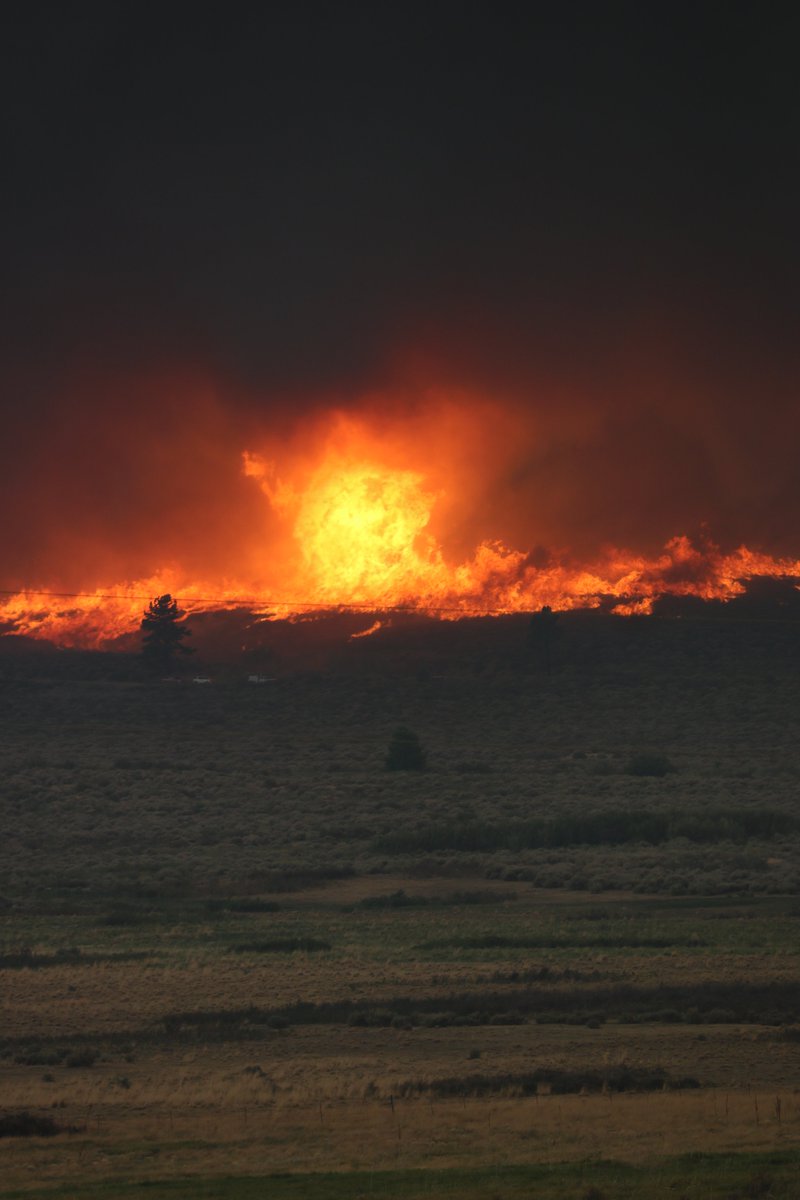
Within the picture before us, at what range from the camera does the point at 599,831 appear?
261 ft

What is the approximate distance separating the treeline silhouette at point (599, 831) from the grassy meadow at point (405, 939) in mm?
255

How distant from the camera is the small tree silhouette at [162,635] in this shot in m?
147

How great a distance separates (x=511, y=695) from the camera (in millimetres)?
132125

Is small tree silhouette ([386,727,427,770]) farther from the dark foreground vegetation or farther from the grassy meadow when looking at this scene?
the grassy meadow

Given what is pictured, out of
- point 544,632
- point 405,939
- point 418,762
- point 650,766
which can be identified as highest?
point 544,632

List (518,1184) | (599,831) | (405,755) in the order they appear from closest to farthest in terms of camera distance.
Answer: (518,1184)
(599,831)
(405,755)

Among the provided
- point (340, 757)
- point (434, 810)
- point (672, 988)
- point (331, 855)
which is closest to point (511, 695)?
point (340, 757)

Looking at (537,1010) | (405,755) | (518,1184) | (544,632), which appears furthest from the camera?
(544,632)

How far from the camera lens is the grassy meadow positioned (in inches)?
917

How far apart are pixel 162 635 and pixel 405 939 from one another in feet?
345

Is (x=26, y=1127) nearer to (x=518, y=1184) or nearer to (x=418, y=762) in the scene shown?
(x=518, y=1184)

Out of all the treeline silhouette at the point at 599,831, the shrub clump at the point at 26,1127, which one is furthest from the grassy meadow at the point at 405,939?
the treeline silhouette at the point at 599,831

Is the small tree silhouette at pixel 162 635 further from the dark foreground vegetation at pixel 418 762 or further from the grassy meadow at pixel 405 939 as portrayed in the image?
the grassy meadow at pixel 405 939

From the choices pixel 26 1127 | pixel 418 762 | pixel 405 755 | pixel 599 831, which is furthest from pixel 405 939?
pixel 405 755
